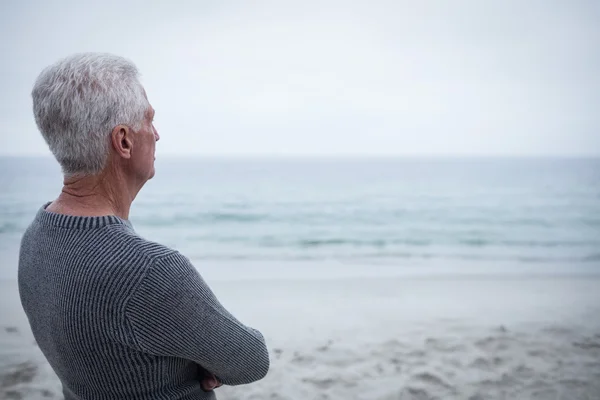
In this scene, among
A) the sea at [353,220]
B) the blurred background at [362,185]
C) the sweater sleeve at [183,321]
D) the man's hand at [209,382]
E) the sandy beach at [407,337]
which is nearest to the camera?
the sweater sleeve at [183,321]

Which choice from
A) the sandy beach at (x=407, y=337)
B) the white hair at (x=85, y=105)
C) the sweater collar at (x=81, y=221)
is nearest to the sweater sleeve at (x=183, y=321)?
the sweater collar at (x=81, y=221)

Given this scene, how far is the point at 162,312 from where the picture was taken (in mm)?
784

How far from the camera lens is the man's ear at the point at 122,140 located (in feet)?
2.78

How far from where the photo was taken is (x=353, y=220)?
13.2m

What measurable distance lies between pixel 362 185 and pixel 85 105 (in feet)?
71.8

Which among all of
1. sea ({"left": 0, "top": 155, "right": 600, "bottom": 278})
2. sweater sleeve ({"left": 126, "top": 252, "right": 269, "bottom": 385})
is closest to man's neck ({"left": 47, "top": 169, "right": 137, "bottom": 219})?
sweater sleeve ({"left": 126, "top": 252, "right": 269, "bottom": 385})

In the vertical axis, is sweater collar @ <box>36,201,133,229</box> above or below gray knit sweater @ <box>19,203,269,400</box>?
above

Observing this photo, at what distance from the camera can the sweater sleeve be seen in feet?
2.56

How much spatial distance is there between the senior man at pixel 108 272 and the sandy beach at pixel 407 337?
2021mm

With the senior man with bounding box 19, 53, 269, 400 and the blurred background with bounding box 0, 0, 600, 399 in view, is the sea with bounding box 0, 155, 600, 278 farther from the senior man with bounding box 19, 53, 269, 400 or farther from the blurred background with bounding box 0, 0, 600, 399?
the senior man with bounding box 19, 53, 269, 400

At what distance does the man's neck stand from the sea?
6.28m

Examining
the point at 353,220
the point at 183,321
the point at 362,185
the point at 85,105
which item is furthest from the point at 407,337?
the point at 362,185

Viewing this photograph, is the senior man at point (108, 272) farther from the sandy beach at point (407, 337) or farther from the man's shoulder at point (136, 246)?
the sandy beach at point (407, 337)

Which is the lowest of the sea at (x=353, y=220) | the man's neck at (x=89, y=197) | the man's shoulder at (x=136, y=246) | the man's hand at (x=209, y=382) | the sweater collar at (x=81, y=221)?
the sea at (x=353, y=220)
